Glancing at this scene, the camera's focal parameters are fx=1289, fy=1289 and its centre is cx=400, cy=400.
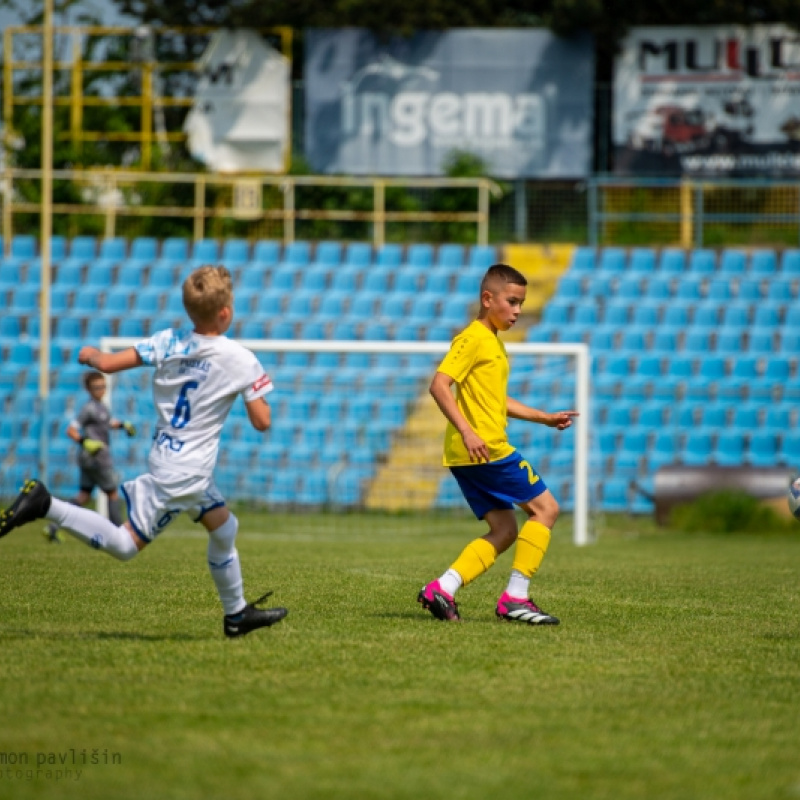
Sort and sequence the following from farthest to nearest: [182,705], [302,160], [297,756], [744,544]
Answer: [302,160], [744,544], [182,705], [297,756]

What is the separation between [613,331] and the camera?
19.3 m

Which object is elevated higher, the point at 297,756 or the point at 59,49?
the point at 59,49

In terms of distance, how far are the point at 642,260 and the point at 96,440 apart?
11137mm

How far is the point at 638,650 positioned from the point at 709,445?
12.8 m


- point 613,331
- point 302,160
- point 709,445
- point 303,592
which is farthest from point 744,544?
point 302,160

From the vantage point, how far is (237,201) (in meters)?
23.4

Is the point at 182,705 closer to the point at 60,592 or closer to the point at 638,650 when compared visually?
the point at 638,650

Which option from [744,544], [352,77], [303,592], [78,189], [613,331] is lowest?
[744,544]

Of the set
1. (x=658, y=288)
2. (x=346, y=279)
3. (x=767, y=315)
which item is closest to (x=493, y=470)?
(x=767, y=315)

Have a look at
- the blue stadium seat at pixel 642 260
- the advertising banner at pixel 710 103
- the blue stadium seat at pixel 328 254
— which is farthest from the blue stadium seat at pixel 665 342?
the blue stadium seat at pixel 328 254

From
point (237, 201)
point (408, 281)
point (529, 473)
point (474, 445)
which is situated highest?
point (237, 201)

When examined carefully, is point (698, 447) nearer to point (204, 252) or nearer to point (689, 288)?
point (689, 288)

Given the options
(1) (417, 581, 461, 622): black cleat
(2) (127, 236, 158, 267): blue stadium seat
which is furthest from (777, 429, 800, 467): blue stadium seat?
(1) (417, 581, 461, 622): black cleat

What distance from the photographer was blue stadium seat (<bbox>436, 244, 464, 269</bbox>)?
69.7 feet
